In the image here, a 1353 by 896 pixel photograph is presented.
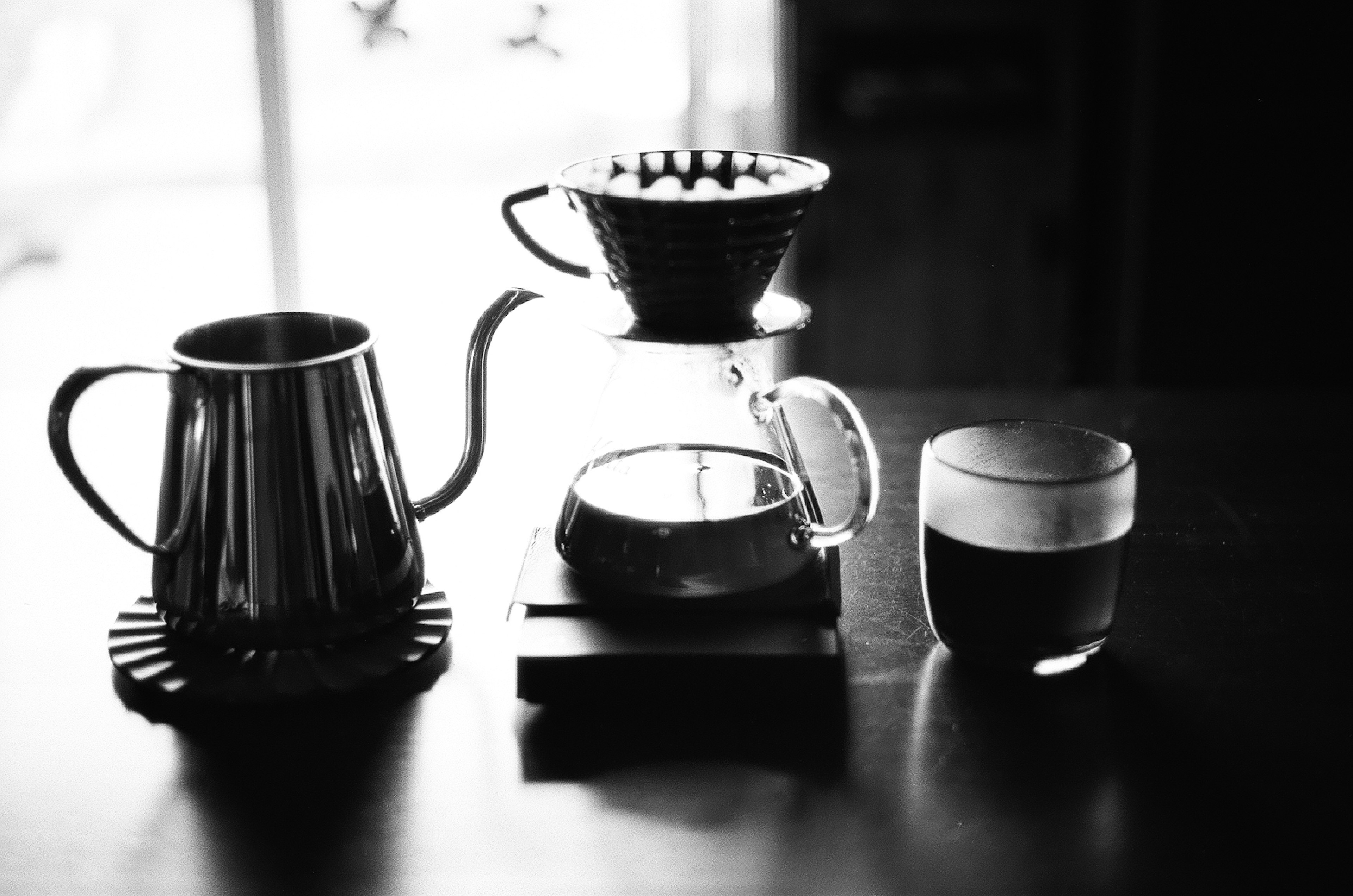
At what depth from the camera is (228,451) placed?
66cm

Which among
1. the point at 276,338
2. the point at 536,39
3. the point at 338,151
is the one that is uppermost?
the point at 536,39

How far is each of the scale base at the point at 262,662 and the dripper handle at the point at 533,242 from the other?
0.69 ft

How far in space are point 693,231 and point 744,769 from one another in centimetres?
25

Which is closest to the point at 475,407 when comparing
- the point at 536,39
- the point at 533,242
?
the point at 533,242

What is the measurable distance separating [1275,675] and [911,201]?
74.3 inches

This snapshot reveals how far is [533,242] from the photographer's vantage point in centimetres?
75

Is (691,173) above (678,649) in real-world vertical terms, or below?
above

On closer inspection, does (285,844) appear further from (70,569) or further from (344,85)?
(344,85)

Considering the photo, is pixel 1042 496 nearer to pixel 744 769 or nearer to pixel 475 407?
pixel 744 769

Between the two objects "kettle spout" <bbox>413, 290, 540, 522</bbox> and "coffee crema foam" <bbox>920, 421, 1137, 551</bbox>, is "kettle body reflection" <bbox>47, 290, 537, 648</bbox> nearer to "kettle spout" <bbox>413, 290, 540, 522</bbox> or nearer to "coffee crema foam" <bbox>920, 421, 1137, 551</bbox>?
"kettle spout" <bbox>413, 290, 540, 522</bbox>

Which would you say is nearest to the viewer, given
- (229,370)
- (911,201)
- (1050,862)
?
(1050,862)

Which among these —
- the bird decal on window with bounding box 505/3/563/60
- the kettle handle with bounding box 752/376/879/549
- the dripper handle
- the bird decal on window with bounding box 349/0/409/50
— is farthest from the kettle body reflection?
the bird decal on window with bounding box 505/3/563/60

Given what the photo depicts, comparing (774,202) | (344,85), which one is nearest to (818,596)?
(774,202)

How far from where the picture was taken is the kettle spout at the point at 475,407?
74cm
